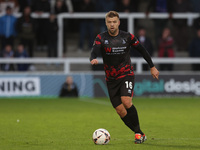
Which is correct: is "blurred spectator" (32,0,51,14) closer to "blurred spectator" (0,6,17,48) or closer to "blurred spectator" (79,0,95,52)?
"blurred spectator" (0,6,17,48)

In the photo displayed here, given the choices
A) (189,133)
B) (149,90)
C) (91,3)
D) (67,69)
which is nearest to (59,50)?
(67,69)

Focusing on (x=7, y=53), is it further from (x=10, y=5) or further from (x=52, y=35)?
(x=10, y=5)

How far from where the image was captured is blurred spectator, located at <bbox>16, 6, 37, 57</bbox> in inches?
733

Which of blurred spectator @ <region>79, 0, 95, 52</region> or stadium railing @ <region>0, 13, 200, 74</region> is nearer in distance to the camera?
stadium railing @ <region>0, 13, 200, 74</region>

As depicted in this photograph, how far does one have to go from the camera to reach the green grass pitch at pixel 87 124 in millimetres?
8133

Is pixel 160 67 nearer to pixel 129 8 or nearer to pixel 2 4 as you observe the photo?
pixel 129 8

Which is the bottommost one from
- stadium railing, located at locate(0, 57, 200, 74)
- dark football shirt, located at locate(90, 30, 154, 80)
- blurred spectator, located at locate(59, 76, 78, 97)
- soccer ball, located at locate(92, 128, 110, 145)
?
blurred spectator, located at locate(59, 76, 78, 97)

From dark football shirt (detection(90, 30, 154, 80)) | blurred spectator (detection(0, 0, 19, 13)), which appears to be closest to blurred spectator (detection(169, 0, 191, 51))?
blurred spectator (detection(0, 0, 19, 13))

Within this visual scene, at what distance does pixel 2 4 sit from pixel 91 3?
3.47 m

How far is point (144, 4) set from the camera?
23.1m

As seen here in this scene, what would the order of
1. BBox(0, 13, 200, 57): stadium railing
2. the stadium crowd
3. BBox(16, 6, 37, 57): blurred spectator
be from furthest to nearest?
BBox(0, 13, 200, 57): stadium railing → the stadium crowd → BBox(16, 6, 37, 57): blurred spectator

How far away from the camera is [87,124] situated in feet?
36.5

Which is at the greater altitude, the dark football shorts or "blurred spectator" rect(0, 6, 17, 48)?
"blurred spectator" rect(0, 6, 17, 48)

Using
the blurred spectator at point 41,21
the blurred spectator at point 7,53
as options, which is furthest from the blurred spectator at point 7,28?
the blurred spectator at point 41,21
